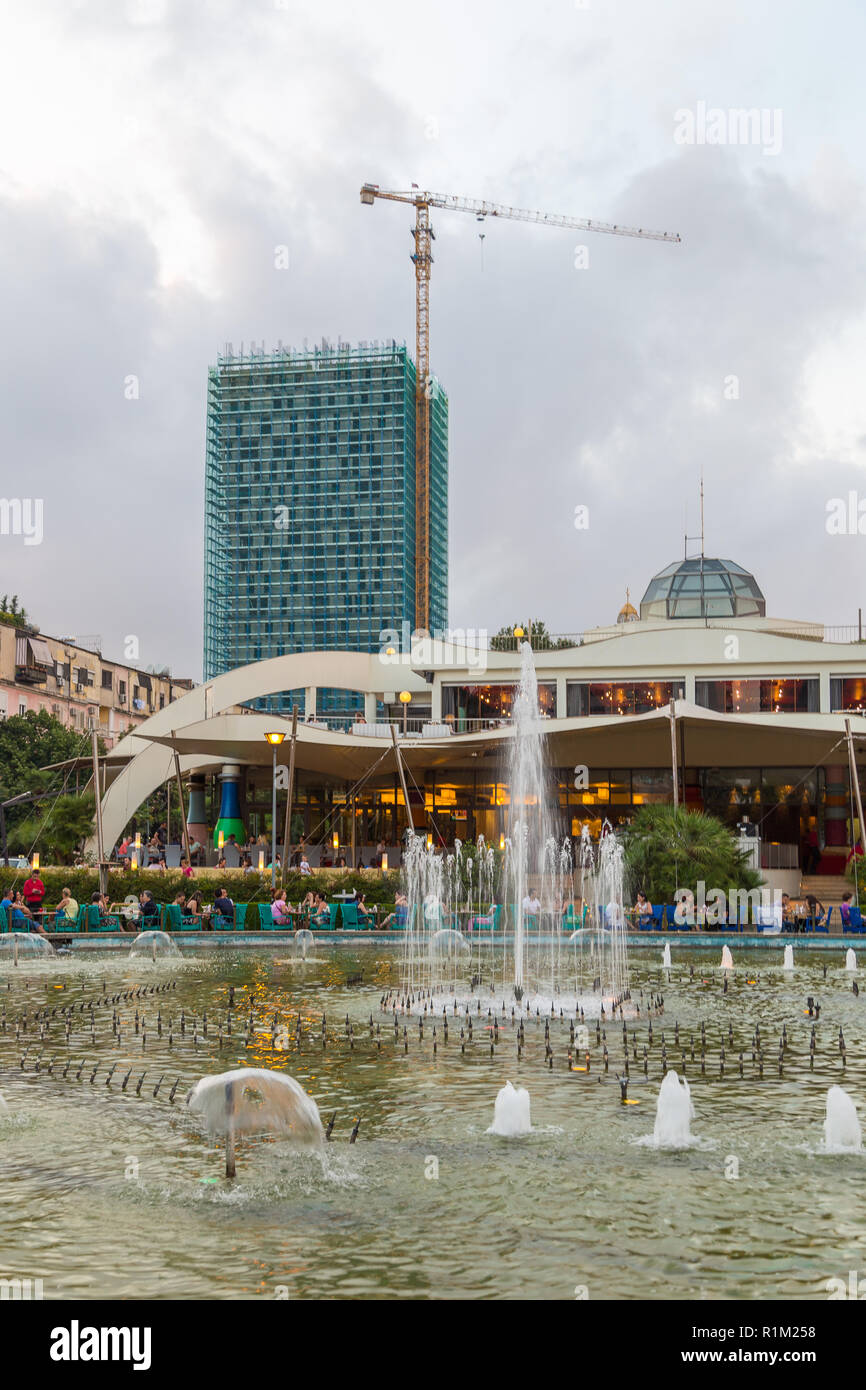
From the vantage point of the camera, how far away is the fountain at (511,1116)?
9.73 m

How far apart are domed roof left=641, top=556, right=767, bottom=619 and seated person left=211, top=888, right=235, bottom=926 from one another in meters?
30.3

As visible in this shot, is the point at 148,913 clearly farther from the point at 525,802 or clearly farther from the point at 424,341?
the point at 424,341

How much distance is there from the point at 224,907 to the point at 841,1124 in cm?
2084

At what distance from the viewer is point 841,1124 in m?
9.30

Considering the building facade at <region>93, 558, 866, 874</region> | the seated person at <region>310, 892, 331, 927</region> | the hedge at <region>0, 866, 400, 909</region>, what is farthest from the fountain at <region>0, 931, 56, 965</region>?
the building facade at <region>93, 558, 866, 874</region>

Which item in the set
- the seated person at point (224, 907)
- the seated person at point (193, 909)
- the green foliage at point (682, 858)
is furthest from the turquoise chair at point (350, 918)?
the green foliage at point (682, 858)

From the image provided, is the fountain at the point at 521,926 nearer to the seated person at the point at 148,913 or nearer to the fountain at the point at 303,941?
the fountain at the point at 303,941

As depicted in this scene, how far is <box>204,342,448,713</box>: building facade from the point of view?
143 metres

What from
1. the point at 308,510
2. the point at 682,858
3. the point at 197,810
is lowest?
the point at 682,858

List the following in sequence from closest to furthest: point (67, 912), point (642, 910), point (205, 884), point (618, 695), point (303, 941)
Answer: point (303, 941), point (67, 912), point (642, 910), point (205, 884), point (618, 695)

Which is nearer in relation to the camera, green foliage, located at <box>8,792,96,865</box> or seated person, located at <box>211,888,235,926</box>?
seated person, located at <box>211,888,235,926</box>

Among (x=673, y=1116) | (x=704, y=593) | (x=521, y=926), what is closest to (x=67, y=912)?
(x=521, y=926)

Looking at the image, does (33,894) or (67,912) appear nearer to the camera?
(67,912)

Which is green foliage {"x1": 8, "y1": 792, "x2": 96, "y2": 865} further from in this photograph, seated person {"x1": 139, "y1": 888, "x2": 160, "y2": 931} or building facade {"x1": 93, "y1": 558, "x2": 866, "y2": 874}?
seated person {"x1": 139, "y1": 888, "x2": 160, "y2": 931}
